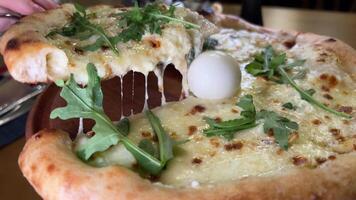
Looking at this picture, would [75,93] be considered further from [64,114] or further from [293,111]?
[293,111]

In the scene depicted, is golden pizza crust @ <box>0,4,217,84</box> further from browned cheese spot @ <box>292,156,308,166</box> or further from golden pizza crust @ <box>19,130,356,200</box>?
browned cheese spot @ <box>292,156,308,166</box>

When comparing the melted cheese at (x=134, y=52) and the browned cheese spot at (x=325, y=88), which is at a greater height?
the melted cheese at (x=134, y=52)

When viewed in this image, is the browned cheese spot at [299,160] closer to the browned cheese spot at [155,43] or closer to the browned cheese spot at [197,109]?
the browned cheese spot at [197,109]

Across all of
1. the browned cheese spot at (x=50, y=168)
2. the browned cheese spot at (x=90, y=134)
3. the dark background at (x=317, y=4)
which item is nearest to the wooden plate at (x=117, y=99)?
the browned cheese spot at (x=90, y=134)

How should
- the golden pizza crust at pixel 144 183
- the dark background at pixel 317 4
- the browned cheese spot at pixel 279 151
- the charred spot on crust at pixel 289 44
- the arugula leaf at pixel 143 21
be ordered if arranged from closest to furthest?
the golden pizza crust at pixel 144 183
the browned cheese spot at pixel 279 151
the arugula leaf at pixel 143 21
the charred spot on crust at pixel 289 44
the dark background at pixel 317 4

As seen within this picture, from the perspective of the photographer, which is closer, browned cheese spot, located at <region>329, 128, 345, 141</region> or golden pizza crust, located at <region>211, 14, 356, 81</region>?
browned cheese spot, located at <region>329, 128, 345, 141</region>

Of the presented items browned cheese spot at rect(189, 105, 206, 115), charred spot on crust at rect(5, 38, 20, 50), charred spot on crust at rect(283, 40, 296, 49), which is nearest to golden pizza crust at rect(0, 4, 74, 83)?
charred spot on crust at rect(5, 38, 20, 50)
